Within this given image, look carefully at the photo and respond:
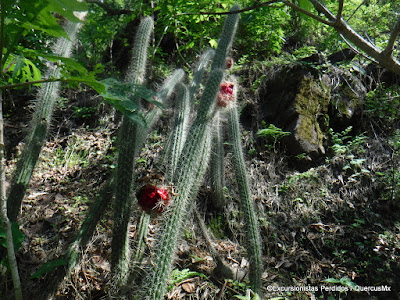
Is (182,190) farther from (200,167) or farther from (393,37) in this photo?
(393,37)

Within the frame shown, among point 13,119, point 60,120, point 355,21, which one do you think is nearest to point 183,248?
point 60,120

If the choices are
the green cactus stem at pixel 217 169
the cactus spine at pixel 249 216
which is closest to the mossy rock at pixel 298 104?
the green cactus stem at pixel 217 169

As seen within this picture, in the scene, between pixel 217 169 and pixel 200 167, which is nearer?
pixel 200 167

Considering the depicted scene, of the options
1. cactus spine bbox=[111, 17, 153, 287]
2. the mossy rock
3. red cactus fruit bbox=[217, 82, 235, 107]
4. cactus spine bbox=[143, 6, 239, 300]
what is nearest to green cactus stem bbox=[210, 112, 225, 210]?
red cactus fruit bbox=[217, 82, 235, 107]

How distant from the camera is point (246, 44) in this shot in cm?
547

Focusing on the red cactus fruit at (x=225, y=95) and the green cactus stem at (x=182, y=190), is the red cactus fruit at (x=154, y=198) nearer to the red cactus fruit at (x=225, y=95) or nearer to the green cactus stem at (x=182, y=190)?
the green cactus stem at (x=182, y=190)

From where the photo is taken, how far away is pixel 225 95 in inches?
114

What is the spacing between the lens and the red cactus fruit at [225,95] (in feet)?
9.29

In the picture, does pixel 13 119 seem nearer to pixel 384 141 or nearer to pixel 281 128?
pixel 281 128

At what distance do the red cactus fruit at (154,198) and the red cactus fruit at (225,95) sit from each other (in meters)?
1.16

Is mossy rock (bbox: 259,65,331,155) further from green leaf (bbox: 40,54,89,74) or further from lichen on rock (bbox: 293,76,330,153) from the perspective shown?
green leaf (bbox: 40,54,89,74)

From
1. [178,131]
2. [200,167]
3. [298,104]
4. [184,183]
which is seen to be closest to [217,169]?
[178,131]

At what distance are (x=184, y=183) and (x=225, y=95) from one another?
120cm

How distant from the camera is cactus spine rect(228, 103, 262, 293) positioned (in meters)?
2.39
